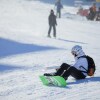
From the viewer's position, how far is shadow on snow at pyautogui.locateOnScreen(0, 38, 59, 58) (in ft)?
52.6

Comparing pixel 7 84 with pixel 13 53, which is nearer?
pixel 7 84

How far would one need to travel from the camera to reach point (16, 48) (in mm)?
17094

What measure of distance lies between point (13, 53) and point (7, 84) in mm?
6552

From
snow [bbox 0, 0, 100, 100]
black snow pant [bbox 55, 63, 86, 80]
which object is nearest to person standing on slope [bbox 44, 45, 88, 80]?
black snow pant [bbox 55, 63, 86, 80]

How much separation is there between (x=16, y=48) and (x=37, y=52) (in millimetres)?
1815

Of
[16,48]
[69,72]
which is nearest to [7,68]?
[69,72]

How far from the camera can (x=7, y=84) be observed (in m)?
9.30

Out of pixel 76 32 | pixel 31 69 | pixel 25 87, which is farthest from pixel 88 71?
pixel 76 32

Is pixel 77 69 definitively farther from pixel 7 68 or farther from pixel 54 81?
pixel 7 68

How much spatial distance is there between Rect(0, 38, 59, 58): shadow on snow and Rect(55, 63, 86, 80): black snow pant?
6.70m

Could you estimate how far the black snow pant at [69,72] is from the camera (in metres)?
8.92

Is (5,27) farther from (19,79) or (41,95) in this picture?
(41,95)

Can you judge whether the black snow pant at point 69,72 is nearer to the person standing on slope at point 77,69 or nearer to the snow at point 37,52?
the person standing on slope at point 77,69

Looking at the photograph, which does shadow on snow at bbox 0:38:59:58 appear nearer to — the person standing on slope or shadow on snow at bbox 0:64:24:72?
shadow on snow at bbox 0:64:24:72
